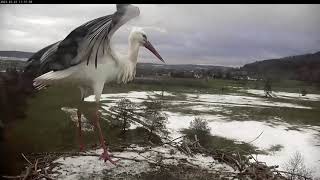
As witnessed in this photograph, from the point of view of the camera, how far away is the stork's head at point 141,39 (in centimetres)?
304

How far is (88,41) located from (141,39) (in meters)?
0.43

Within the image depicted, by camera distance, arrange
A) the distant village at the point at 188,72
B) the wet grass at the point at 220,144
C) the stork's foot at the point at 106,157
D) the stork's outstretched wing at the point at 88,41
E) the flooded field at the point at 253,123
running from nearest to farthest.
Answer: the stork's outstretched wing at the point at 88,41 → the stork's foot at the point at 106,157 → the distant village at the point at 188,72 → the flooded field at the point at 253,123 → the wet grass at the point at 220,144

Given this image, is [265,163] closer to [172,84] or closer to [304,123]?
[304,123]

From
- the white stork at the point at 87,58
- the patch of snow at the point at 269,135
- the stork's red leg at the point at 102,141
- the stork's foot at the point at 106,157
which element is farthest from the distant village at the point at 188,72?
the stork's foot at the point at 106,157

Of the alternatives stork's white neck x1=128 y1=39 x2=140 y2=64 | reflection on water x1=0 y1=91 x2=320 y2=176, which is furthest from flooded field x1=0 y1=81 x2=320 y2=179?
stork's white neck x1=128 y1=39 x2=140 y2=64

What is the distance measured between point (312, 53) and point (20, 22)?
2.37 metres

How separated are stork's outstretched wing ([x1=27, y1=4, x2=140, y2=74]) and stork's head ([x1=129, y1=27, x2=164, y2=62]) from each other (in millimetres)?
173

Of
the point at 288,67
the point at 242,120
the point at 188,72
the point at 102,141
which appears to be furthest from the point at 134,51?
the point at 288,67

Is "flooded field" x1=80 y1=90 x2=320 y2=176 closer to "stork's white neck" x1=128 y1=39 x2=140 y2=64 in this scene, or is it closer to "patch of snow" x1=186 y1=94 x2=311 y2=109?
"patch of snow" x1=186 y1=94 x2=311 y2=109

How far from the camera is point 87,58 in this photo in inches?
113

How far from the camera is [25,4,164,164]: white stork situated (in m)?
2.85

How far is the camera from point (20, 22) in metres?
3.04

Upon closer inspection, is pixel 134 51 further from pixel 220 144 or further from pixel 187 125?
pixel 220 144

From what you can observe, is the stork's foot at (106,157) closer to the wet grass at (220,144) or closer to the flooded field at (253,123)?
the flooded field at (253,123)
